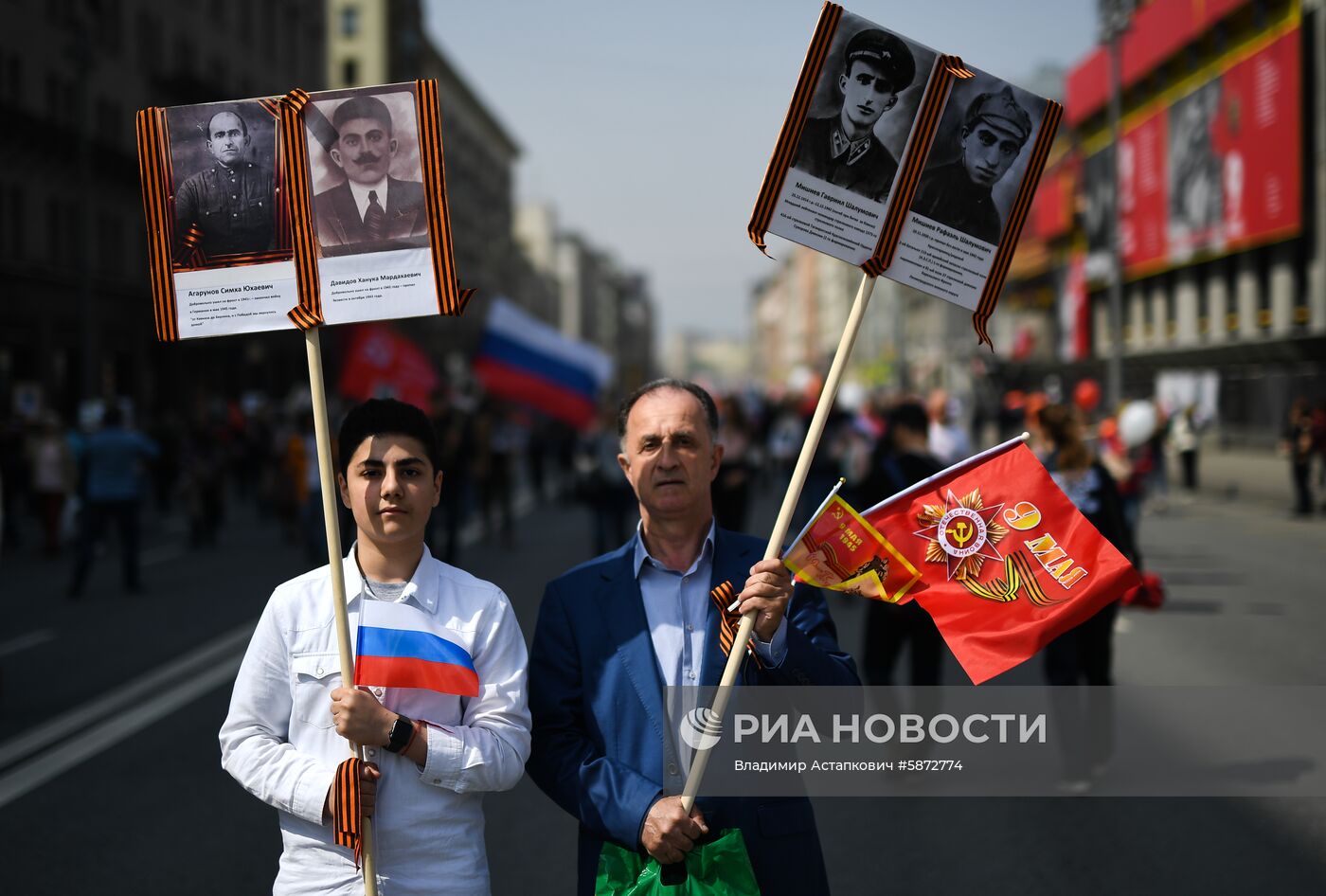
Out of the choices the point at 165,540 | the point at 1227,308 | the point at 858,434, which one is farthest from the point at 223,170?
the point at 1227,308

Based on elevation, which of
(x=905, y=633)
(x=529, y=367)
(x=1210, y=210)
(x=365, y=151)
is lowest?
(x=905, y=633)

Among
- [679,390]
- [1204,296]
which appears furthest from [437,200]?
[1204,296]

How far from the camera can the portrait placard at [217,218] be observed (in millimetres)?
3379

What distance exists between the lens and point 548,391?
14.7 metres

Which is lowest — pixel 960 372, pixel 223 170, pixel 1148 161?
pixel 960 372

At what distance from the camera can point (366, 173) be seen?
336cm

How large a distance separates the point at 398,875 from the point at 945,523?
5.04 feet

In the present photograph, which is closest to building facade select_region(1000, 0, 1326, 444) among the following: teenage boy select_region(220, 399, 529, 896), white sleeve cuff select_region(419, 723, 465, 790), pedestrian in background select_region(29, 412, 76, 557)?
pedestrian in background select_region(29, 412, 76, 557)

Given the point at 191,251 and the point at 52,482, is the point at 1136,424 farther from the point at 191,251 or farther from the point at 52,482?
the point at 191,251

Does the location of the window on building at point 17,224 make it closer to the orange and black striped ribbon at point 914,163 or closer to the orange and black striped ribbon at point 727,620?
the orange and black striped ribbon at point 914,163

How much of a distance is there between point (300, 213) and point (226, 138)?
0.24 metres

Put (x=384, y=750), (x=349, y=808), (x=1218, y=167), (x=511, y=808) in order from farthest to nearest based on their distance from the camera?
1. (x=1218, y=167)
2. (x=511, y=808)
3. (x=384, y=750)
4. (x=349, y=808)

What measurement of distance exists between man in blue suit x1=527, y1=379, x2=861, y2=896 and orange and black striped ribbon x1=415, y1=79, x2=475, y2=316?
49cm

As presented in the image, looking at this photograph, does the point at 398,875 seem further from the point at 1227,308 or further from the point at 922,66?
the point at 1227,308
